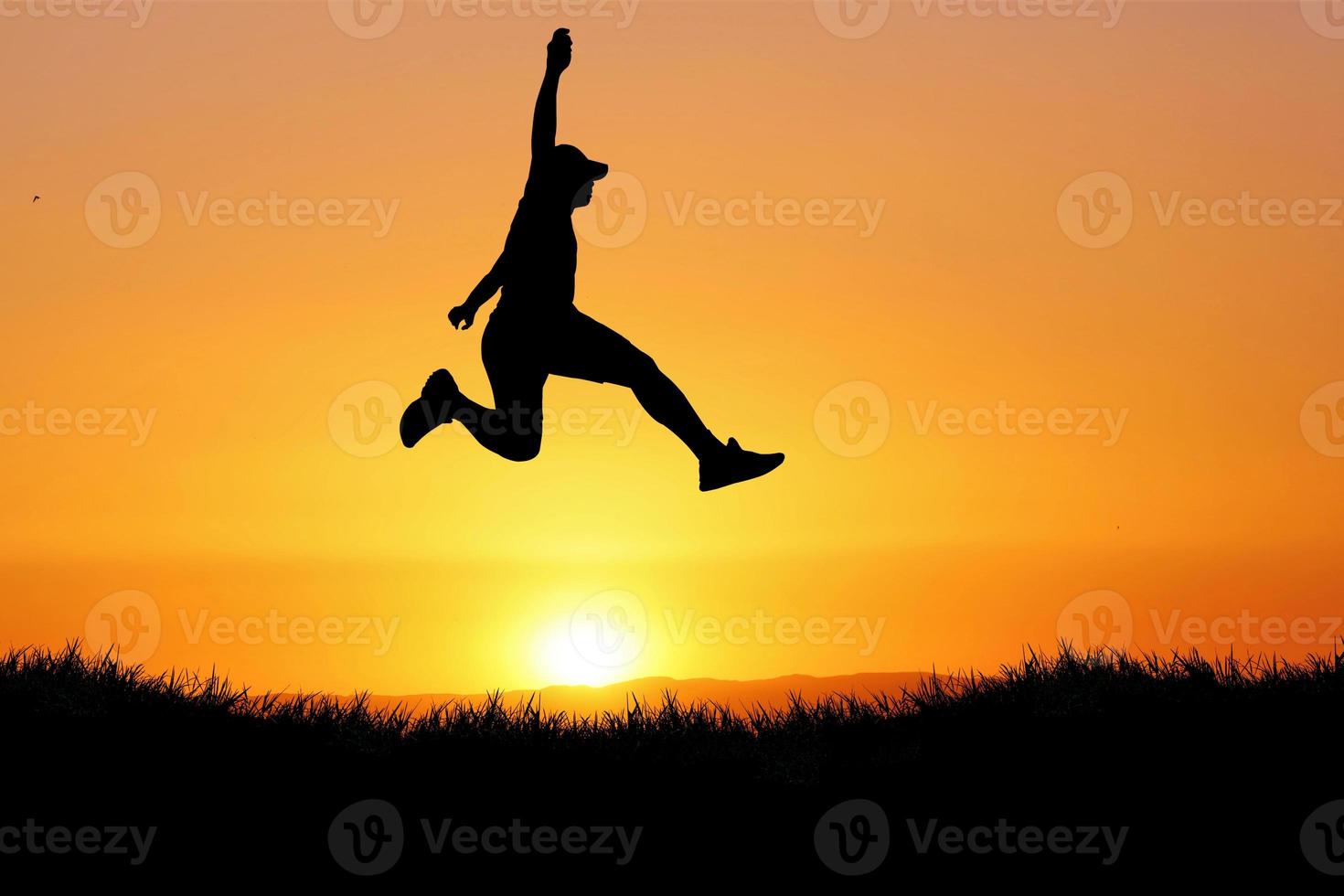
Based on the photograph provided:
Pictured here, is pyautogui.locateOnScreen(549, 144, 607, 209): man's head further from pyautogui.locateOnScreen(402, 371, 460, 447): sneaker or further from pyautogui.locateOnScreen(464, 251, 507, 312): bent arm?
pyautogui.locateOnScreen(402, 371, 460, 447): sneaker

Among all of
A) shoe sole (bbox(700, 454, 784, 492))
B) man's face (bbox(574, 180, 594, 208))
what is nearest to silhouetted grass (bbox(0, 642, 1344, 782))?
shoe sole (bbox(700, 454, 784, 492))

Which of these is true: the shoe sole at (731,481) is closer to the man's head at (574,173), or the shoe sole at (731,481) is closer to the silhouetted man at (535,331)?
the silhouetted man at (535,331)

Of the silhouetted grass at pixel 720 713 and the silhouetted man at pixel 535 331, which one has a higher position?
the silhouetted man at pixel 535 331

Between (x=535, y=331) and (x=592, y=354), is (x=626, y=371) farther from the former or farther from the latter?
(x=535, y=331)

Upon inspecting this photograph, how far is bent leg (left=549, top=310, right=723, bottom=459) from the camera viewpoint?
9086 millimetres

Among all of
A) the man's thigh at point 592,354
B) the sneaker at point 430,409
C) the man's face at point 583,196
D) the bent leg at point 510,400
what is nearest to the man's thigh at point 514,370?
the bent leg at point 510,400

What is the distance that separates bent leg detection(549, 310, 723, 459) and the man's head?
72cm

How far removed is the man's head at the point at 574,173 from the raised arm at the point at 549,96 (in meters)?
0.10

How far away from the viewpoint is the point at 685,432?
9.52m

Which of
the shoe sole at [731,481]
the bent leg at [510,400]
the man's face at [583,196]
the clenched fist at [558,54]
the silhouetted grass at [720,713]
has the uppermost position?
the clenched fist at [558,54]

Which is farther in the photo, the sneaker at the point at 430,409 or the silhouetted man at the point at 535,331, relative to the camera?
the sneaker at the point at 430,409

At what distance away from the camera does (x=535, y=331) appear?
29.6 feet

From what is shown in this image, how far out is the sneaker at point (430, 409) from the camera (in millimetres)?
9219

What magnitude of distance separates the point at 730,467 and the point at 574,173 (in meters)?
2.14
